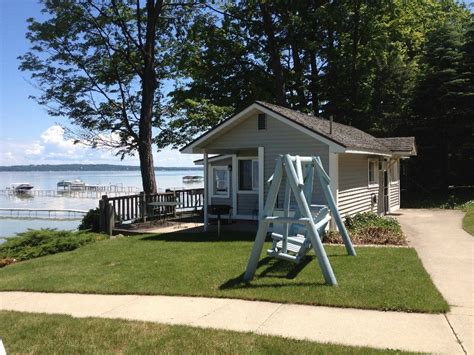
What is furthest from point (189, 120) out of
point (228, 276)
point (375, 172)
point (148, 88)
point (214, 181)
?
point (228, 276)

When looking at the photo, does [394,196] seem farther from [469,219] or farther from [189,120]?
[189,120]

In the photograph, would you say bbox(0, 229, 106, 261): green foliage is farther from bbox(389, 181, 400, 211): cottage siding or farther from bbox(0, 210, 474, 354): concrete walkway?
bbox(389, 181, 400, 211): cottage siding

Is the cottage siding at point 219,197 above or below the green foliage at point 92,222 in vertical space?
above

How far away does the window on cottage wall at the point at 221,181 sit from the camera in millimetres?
18062

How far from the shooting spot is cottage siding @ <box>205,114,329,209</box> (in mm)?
13758

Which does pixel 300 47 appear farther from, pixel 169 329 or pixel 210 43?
pixel 169 329

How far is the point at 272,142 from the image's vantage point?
47.4 ft

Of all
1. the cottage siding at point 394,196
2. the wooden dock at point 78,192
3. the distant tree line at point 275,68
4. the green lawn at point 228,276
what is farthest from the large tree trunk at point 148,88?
the wooden dock at point 78,192

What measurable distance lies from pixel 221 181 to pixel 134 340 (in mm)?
13090

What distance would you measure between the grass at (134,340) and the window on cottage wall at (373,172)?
44.1ft

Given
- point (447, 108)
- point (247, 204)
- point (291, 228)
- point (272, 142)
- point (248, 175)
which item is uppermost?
point (447, 108)

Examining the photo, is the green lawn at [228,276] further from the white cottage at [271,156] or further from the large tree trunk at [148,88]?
the large tree trunk at [148,88]

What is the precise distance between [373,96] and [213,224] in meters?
17.9

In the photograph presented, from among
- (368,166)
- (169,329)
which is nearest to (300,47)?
(368,166)
